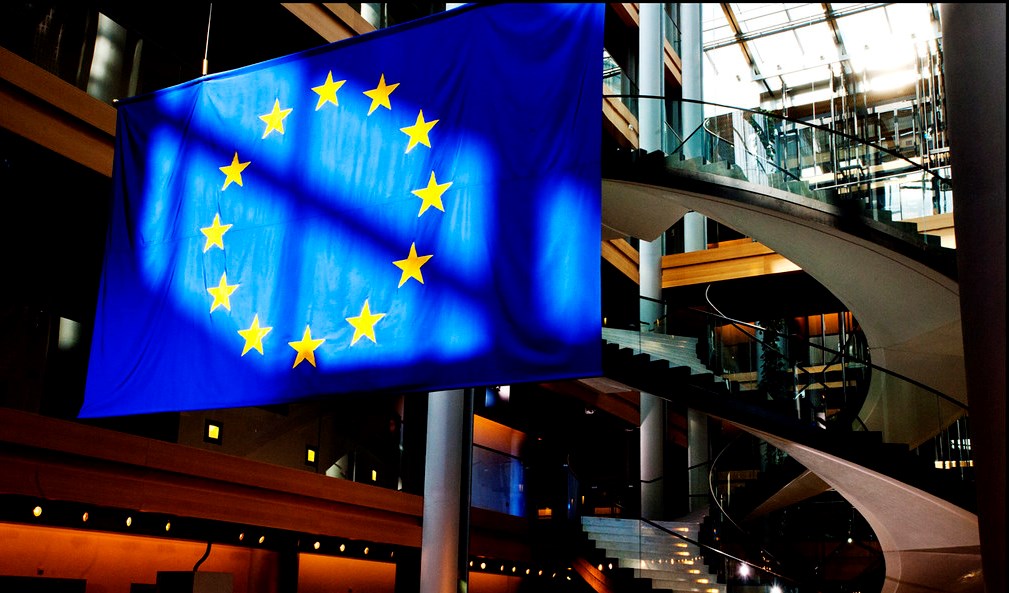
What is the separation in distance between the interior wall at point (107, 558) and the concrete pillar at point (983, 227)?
384 inches

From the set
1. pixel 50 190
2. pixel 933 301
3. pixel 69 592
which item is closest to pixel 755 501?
pixel 933 301

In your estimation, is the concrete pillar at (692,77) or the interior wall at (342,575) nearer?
the interior wall at (342,575)

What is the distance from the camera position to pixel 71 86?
10.8m

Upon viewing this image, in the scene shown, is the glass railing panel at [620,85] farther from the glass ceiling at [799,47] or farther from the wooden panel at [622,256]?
the wooden panel at [622,256]

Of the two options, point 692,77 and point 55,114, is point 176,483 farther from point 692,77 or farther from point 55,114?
point 692,77

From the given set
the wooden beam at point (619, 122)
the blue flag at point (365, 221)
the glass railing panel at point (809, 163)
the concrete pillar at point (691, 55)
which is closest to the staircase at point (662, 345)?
the glass railing panel at point (809, 163)

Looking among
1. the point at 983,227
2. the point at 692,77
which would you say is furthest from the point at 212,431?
the point at 692,77

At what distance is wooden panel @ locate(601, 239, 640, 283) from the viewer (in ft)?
76.4

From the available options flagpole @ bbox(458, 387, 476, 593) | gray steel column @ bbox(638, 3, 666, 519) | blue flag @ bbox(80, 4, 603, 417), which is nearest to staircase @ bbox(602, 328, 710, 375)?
gray steel column @ bbox(638, 3, 666, 519)

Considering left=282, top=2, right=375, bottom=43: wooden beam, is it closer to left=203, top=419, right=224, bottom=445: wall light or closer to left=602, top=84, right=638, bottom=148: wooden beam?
left=203, top=419, right=224, bottom=445: wall light

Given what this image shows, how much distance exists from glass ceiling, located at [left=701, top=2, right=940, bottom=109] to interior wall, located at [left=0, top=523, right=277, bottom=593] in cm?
1828

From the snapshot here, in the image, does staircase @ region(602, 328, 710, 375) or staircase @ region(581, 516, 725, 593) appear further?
staircase @ region(581, 516, 725, 593)

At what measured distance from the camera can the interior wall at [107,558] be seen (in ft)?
39.2

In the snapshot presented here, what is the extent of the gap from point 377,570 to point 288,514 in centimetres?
554
